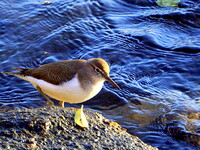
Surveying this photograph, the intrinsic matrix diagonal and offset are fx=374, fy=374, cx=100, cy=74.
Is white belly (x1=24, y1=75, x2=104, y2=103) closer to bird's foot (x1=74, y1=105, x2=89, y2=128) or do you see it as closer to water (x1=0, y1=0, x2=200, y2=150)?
bird's foot (x1=74, y1=105, x2=89, y2=128)

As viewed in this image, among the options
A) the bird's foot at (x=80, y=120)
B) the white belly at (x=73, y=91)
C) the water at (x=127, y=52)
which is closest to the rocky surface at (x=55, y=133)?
the bird's foot at (x=80, y=120)

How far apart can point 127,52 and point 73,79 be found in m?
3.49

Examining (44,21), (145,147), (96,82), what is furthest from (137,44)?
(145,147)

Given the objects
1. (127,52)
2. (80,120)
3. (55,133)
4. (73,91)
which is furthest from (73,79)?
(127,52)

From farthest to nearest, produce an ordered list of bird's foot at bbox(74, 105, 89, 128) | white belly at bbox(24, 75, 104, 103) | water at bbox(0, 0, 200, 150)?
water at bbox(0, 0, 200, 150) < white belly at bbox(24, 75, 104, 103) < bird's foot at bbox(74, 105, 89, 128)

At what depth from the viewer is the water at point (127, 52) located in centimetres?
677

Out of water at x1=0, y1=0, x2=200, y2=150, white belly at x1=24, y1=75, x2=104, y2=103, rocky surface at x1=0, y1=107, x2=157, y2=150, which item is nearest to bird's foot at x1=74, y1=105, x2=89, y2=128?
rocky surface at x1=0, y1=107, x2=157, y2=150

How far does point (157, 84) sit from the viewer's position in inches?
309

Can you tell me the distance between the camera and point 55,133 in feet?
14.6

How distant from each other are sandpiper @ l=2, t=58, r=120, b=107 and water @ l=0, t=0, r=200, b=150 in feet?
3.75

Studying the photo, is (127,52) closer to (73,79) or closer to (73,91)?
(73,79)

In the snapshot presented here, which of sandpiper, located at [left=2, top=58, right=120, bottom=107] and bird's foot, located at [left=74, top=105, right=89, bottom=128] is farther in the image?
sandpiper, located at [left=2, top=58, right=120, bottom=107]

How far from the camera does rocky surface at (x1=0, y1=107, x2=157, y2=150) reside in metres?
4.23

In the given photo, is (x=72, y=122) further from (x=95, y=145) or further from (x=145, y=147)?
(x=145, y=147)
